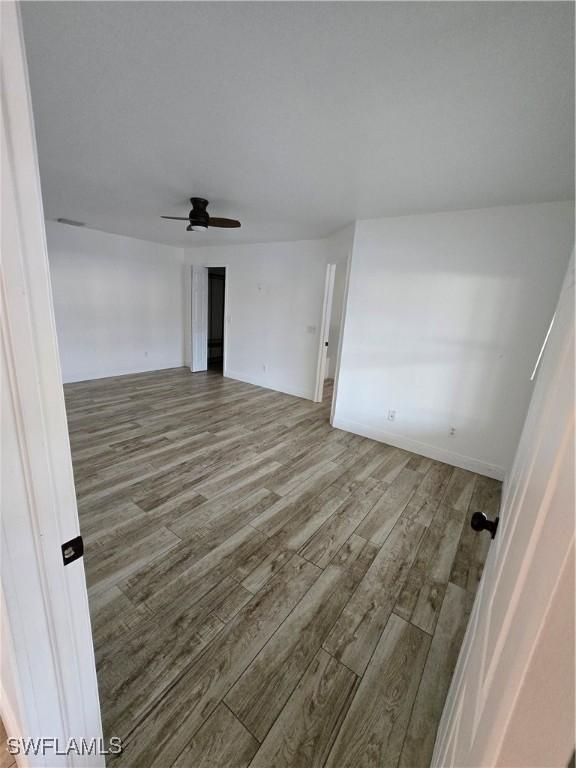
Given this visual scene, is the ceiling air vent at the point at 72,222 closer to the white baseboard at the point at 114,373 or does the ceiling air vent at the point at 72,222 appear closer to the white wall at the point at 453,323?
the white baseboard at the point at 114,373

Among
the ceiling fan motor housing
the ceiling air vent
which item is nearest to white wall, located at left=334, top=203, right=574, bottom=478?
the ceiling fan motor housing

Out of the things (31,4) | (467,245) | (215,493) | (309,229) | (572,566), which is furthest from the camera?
(309,229)

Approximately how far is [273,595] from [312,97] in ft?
8.30

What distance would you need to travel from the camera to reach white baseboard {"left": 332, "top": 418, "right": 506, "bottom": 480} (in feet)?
9.75

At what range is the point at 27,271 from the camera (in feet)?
1.88

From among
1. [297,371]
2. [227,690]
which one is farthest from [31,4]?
[297,371]

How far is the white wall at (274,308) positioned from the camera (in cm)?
467

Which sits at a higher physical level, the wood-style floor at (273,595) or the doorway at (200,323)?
the doorway at (200,323)

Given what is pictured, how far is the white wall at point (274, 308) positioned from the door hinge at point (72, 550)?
414 cm

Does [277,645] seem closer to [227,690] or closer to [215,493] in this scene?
[227,690]

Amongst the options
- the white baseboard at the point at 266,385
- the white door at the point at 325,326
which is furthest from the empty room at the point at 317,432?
the white baseboard at the point at 266,385

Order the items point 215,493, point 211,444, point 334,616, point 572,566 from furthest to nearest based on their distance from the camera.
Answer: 1. point 211,444
2. point 215,493
3. point 334,616
4. point 572,566

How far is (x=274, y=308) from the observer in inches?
203

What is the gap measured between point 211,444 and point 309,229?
Answer: 2.99 metres
